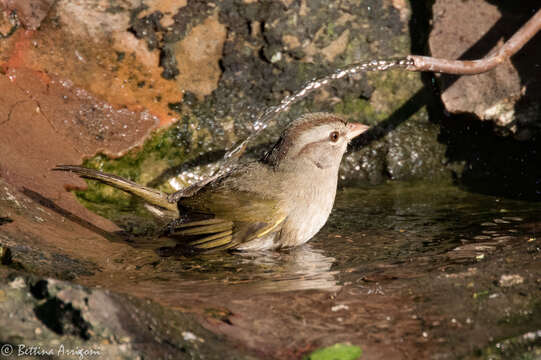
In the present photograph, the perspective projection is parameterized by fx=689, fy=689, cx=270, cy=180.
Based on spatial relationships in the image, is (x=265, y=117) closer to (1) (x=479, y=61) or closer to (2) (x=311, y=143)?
(2) (x=311, y=143)

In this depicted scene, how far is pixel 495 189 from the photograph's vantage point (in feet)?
19.6

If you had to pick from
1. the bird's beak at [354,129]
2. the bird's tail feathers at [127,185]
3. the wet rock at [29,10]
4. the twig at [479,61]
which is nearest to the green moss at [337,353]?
the bird's tail feathers at [127,185]

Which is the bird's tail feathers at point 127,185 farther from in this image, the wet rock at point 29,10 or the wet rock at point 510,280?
the wet rock at point 510,280

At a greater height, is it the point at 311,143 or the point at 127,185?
the point at 311,143

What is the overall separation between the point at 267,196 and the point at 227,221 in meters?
0.32

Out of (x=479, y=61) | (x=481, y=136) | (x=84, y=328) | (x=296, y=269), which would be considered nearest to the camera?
(x=84, y=328)

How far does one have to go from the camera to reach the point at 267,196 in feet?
15.4

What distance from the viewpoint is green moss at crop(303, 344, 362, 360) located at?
2.58 metres

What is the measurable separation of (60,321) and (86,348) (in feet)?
0.48

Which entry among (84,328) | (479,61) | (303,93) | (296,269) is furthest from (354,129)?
(84,328)

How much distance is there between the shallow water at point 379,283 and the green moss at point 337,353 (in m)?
0.04

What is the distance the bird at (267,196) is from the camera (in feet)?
15.1

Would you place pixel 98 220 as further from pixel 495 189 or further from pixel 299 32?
pixel 495 189

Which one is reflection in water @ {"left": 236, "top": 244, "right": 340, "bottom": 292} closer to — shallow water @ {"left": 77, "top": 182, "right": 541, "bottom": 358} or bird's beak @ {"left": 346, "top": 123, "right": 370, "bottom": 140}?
shallow water @ {"left": 77, "top": 182, "right": 541, "bottom": 358}
